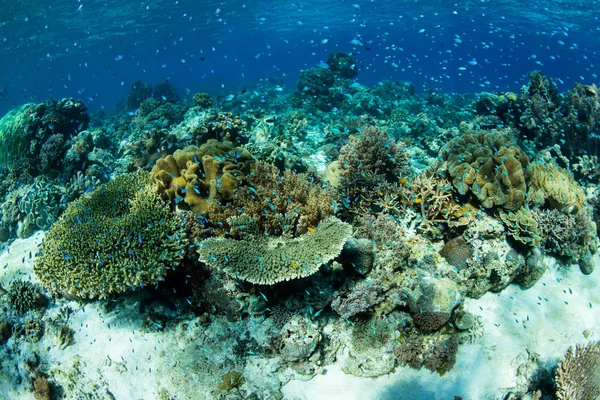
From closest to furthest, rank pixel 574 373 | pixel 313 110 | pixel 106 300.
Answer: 1. pixel 574 373
2. pixel 106 300
3. pixel 313 110

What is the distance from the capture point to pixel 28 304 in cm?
701

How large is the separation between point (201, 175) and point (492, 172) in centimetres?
614

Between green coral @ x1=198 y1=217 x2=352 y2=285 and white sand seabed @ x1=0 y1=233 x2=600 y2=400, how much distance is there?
2.07 metres

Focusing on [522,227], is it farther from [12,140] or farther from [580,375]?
[12,140]

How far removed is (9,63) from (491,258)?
7864 cm

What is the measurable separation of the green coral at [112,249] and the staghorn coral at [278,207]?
996 mm

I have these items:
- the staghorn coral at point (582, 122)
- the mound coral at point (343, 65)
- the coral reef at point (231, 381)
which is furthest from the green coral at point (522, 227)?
the mound coral at point (343, 65)

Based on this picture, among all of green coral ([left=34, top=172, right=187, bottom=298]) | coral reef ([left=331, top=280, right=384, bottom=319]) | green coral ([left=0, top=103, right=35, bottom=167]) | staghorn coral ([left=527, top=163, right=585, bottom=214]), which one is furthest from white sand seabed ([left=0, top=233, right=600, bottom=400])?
green coral ([left=0, top=103, right=35, bottom=167])

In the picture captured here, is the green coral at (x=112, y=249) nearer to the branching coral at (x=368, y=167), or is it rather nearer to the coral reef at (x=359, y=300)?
the coral reef at (x=359, y=300)

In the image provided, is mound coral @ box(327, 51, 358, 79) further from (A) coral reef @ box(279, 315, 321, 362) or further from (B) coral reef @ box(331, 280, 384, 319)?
(A) coral reef @ box(279, 315, 321, 362)

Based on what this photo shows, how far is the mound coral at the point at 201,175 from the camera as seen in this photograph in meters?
6.23

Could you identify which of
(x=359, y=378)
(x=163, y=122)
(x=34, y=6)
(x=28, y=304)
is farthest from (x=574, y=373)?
(x=34, y=6)

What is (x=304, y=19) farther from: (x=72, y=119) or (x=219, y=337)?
(x=219, y=337)

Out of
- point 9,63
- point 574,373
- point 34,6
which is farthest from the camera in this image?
point 9,63
